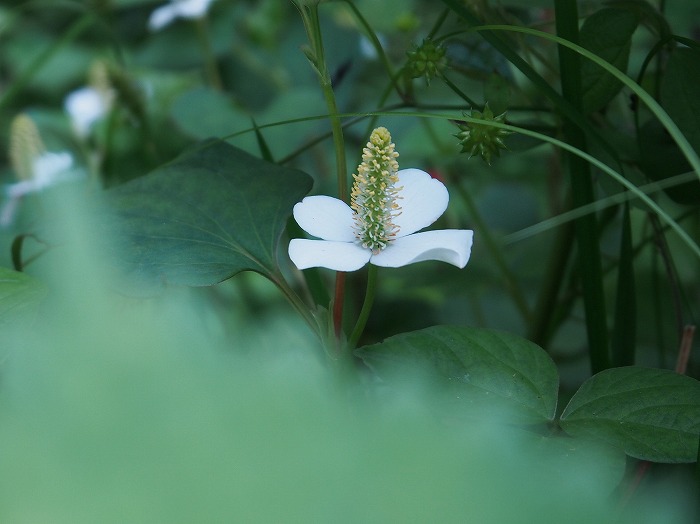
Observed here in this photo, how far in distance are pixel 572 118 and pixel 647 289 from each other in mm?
429

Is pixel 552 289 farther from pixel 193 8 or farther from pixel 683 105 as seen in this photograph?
pixel 193 8

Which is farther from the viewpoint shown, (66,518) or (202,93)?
(202,93)

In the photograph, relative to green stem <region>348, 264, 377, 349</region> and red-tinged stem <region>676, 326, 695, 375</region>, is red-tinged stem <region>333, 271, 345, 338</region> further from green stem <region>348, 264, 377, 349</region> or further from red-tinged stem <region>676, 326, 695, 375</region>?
red-tinged stem <region>676, 326, 695, 375</region>

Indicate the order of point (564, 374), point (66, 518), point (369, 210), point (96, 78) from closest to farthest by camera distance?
point (66, 518) < point (369, 210) < point (564, 374) < point (96, 78)

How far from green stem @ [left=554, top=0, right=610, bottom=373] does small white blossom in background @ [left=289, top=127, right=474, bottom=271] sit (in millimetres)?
96

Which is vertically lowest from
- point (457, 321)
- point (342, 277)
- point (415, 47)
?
point (457, 321)

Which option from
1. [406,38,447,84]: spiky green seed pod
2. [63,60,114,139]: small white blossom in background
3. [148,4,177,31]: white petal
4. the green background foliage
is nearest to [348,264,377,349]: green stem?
the green background foliage

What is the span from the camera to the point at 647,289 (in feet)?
2.54

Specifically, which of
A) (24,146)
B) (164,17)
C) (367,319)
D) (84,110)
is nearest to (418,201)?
(367,319)

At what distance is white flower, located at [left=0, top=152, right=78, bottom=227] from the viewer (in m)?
0.75

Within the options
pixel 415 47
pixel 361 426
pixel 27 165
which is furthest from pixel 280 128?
pixel 361 426

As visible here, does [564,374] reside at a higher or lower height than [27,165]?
lower

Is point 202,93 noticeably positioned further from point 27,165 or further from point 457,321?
point 457,321

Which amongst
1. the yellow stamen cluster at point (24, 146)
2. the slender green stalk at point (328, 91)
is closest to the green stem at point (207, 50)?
the yellow stamen cluster at point (24, 146)
